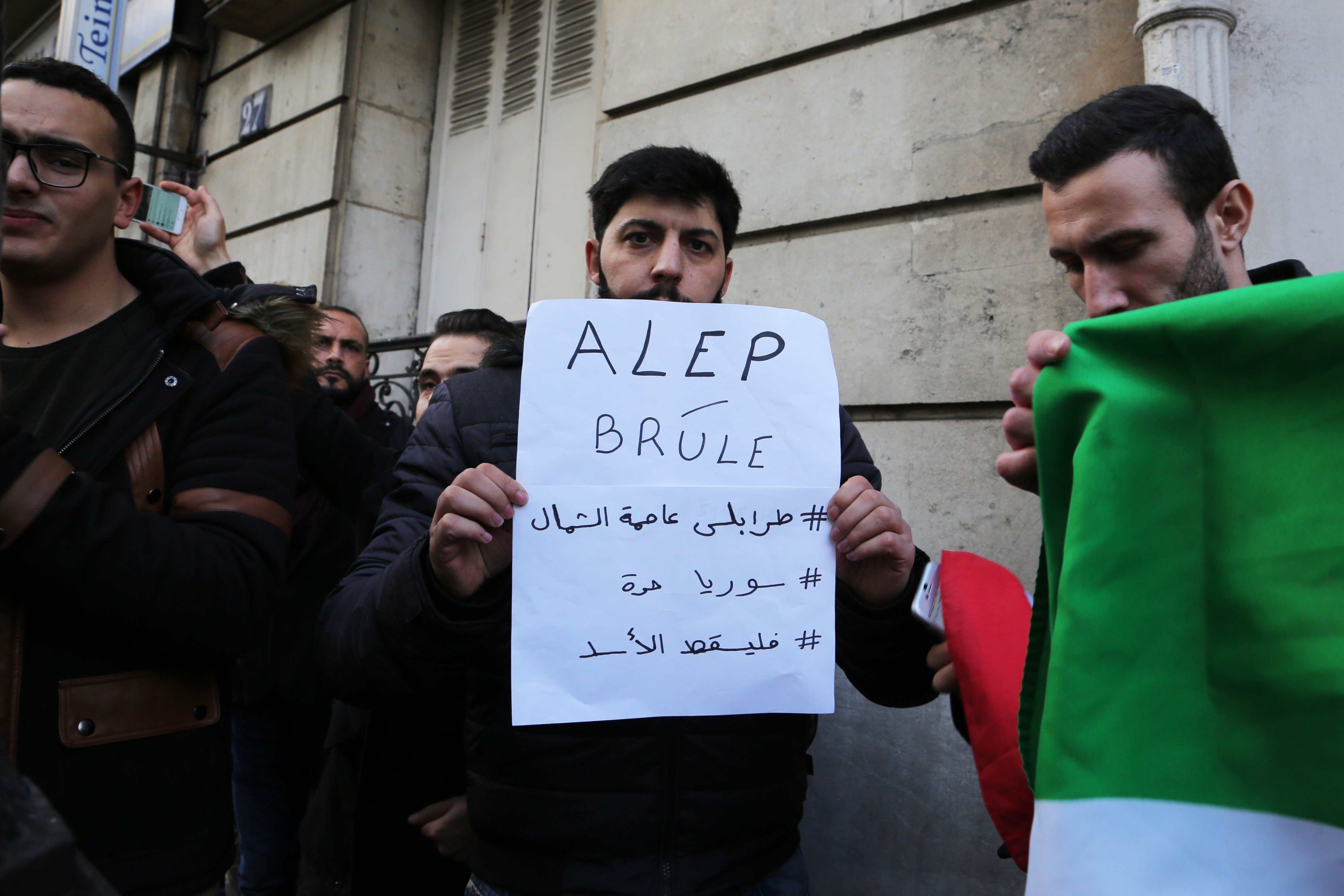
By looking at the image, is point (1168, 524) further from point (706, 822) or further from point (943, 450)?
point (943, 450)

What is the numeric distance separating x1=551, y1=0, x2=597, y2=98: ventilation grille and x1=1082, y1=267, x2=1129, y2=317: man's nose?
417cm

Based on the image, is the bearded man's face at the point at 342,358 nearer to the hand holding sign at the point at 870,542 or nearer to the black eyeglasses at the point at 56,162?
the black eyeglasses at the point at 56,162

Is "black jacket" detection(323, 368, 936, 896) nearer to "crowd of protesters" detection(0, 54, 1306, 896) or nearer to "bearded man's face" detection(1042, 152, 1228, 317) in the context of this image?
"crowd of protesters" detection(0, 54, 1306, 896)

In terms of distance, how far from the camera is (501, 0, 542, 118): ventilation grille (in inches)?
212

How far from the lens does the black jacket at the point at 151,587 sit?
49.9 inches

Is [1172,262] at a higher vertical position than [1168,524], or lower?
higher

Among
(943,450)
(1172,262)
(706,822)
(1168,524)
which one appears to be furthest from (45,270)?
(943,450)

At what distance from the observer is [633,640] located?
126 centimetres

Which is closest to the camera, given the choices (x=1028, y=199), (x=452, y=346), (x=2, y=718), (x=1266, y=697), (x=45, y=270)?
(x=1266, y=697)

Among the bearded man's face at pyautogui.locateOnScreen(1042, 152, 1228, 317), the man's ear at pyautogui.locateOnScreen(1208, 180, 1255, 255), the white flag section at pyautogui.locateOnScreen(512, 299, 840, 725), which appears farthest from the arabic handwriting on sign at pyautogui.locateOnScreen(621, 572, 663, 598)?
the man's ear at pyautogui.locateOnScreen(1208, 180, 1255, 255)

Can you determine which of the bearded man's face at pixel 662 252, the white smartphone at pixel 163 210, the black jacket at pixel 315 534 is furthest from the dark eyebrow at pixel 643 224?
the white smartphone at pixel 163 210

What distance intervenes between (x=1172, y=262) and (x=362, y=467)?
2.16m

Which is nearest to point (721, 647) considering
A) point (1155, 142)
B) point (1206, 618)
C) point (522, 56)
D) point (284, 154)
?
point (1206, 618)

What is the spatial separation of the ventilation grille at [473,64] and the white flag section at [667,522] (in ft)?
16.5
